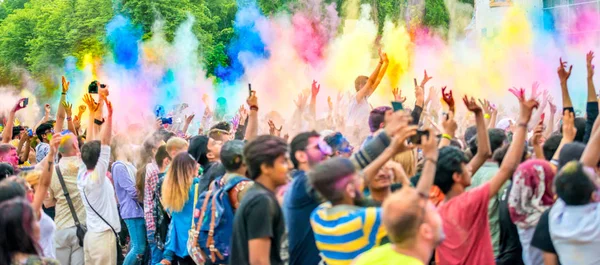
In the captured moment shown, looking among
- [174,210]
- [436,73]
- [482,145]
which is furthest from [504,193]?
[436,73]

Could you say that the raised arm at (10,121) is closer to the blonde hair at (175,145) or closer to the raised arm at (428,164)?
the blonde hair at (175,145)

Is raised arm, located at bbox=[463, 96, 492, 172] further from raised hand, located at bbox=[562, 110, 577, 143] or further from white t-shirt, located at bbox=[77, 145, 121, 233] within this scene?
white t-shirt, located at bbox=[77, 145, 121, 233]

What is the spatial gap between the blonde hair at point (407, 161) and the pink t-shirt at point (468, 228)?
1167mm

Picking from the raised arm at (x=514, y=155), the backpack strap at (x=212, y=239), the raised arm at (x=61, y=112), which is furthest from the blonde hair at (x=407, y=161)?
the raised arm at (x=61, y=112)

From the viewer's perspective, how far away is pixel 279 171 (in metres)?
5.21

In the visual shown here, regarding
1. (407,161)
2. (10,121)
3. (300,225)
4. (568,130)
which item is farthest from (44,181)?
(10,121)

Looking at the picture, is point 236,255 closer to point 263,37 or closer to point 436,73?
point 436,73

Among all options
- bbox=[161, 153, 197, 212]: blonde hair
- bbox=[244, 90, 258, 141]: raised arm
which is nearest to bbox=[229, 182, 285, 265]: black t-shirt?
bbox=[161, 153, 197, 212]: blonde hair

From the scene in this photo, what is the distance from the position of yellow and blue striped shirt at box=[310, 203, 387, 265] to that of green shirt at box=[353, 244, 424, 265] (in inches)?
25.5

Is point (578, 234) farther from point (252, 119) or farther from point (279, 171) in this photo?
point (252, 119)

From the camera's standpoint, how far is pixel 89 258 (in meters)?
8.84

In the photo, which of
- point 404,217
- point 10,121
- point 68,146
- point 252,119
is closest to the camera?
point 404,217

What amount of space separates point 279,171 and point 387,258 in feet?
4.90

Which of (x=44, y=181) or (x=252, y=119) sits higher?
(x=252, y=119)
